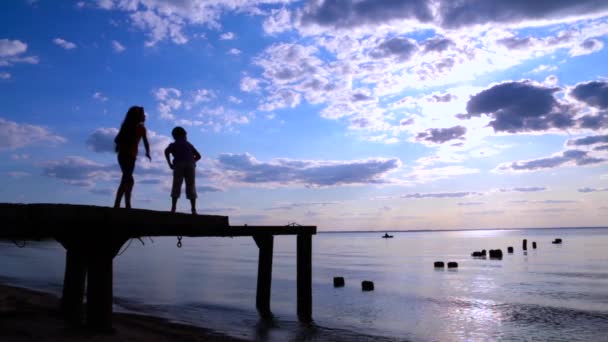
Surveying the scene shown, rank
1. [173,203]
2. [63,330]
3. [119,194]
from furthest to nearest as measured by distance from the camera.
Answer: [173,203]
[63,330]
[119,194]

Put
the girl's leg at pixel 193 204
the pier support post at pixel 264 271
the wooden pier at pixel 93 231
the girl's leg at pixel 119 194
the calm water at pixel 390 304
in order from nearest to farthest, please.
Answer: the wooden pier at pixel 93 231 < the girl's leg at pixel 119 194 < the girl's leg at pixel 193 204 < the calm water at pixel 390 304 < the pier support post at pixel 264 271

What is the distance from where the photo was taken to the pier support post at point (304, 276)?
15.5 metres

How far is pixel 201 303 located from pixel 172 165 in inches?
514

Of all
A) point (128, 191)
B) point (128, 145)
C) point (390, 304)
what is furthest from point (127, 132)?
point (390, 304)

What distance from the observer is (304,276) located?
1581 cm

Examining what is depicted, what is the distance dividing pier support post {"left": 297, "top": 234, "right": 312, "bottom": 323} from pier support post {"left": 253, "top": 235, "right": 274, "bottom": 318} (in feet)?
3.53

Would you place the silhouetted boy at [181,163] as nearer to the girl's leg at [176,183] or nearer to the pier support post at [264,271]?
the girl's leg at [176,183]

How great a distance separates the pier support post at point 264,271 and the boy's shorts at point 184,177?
620 centimetres

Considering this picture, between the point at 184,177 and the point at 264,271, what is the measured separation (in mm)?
7798

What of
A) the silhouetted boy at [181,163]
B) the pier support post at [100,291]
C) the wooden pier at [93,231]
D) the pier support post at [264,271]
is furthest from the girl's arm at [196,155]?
the pier support post at [264,271]

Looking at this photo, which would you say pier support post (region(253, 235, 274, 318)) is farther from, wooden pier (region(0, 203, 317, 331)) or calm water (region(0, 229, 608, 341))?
wooden pier (region(0, 203, 317, 331))

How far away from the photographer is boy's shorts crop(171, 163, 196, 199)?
9.45 m

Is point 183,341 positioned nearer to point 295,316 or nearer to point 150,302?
point 295,316

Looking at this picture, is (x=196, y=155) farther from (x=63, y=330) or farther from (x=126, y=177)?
(x=63, y=330)
